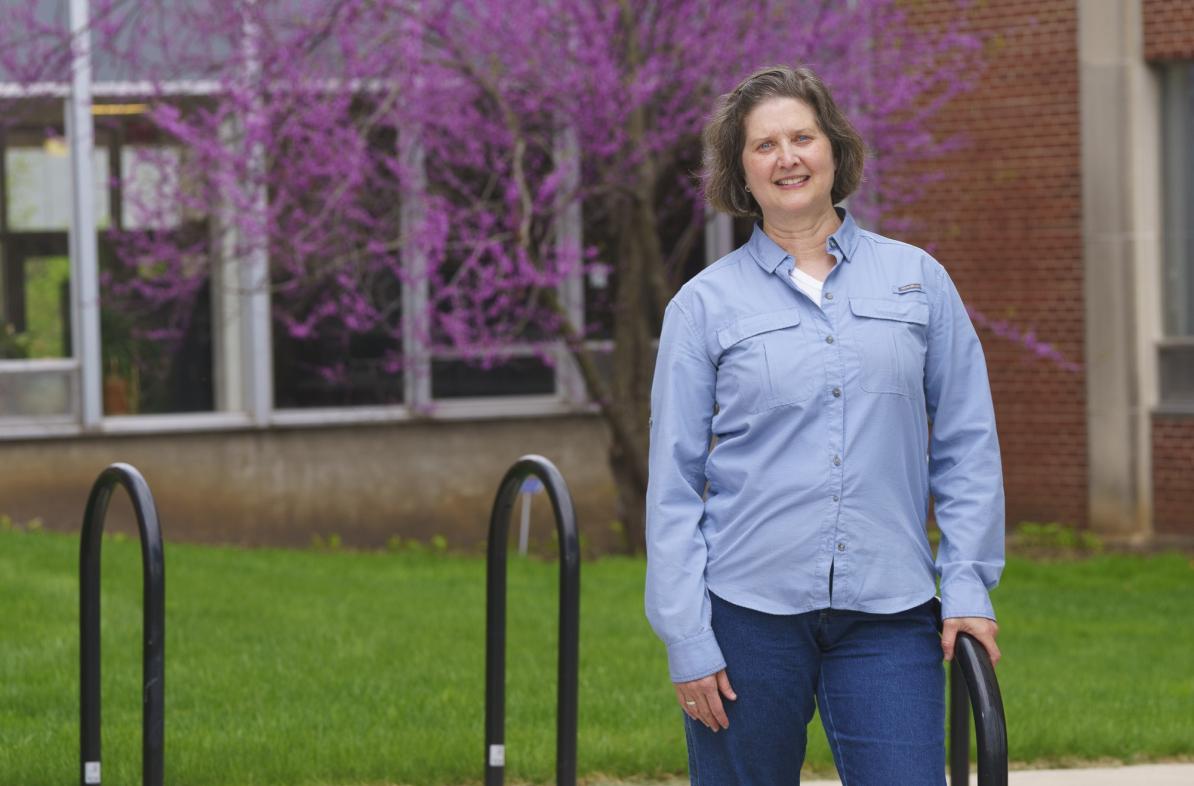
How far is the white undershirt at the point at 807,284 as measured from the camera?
311cm

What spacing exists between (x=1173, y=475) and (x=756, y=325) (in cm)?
1114

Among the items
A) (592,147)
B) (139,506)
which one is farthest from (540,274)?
(139,506)

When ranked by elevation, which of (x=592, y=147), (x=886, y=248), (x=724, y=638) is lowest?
(x=724, y=638)

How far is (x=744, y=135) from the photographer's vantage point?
3209 millimetres

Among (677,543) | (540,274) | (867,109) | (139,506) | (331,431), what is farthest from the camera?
(331,431)

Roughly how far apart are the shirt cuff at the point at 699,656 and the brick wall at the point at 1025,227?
35.8 ft

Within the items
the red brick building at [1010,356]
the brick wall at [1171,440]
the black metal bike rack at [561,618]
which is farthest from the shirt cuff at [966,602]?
the brick wall at [1171,440]

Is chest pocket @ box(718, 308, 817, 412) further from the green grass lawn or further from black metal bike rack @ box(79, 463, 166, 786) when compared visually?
the green grass lawn

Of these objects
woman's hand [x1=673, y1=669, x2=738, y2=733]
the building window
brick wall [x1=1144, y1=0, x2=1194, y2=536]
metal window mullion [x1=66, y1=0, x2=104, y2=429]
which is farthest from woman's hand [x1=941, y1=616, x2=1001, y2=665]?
metal window mullion [x1=66, y1=0, x2=104, y2=429]

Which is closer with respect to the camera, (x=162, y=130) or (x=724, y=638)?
(x=724, y=638)

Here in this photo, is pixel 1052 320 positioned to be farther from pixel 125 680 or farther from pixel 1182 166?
pixel 125 680

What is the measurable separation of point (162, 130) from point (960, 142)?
5895 millimetres

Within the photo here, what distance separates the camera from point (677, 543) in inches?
121

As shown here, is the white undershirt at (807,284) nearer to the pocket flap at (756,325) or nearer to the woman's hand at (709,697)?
the pocket flap at (756,325)
